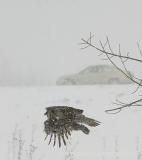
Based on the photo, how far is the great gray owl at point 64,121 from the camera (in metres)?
1.50

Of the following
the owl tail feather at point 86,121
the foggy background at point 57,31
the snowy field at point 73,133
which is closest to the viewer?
the owl tail feather at point 86,121

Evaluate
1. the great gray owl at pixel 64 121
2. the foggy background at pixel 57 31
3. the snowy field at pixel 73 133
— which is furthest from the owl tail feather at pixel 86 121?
the foggy background at pixel 57 31

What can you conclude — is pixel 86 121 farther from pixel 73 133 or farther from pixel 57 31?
pixel 57 31

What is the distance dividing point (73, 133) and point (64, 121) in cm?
1006

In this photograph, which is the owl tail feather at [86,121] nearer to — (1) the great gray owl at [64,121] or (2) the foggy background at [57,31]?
(1) the great gray owl at [64,121]

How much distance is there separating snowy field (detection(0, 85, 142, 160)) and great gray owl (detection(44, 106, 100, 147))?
6.73 m

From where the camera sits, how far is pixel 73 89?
54.7 feet

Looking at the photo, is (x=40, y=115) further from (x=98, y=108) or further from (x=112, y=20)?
(x=112, y=20)

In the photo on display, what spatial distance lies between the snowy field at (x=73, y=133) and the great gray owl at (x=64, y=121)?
6731 mm

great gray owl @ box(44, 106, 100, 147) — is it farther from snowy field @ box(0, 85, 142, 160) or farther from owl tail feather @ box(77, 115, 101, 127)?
snowy field @ box(0, 85, 142, 160)

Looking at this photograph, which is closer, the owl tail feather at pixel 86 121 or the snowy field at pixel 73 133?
the owl tail feather at pixel 86 121

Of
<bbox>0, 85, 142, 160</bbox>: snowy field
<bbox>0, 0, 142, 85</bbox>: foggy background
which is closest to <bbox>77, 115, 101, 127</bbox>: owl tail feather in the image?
<bbox>0, 85, 142, 160</bbox>: snowy field

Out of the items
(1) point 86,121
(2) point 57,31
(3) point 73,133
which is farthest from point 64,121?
(2) point 57,31

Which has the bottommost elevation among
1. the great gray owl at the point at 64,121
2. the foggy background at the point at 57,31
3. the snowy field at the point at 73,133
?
the great gray owl at the point at 64,121
